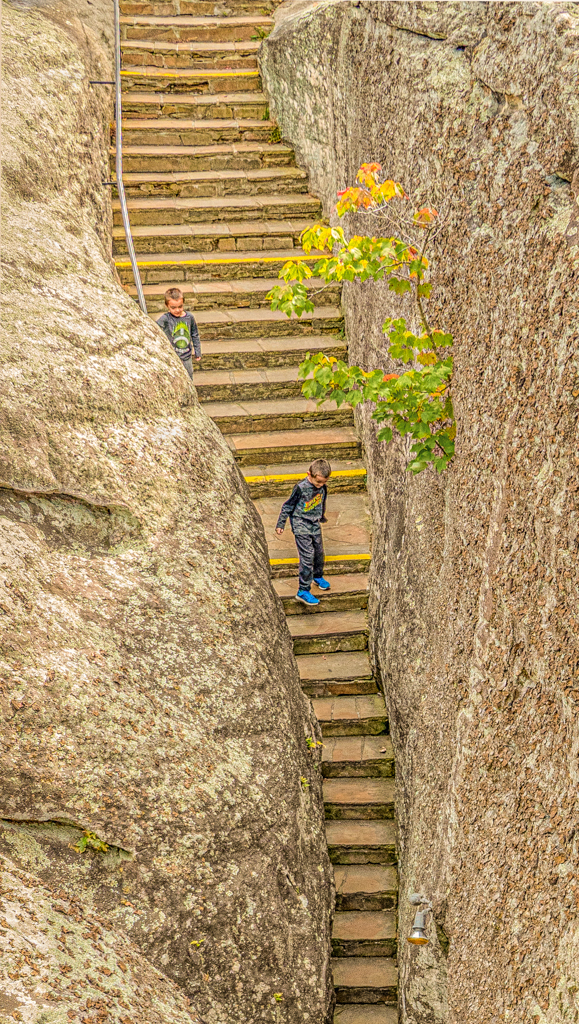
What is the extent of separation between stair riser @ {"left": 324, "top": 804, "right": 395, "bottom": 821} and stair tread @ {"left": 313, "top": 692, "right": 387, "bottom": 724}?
1.44 feet

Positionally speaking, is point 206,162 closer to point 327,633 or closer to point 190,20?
point 190,20

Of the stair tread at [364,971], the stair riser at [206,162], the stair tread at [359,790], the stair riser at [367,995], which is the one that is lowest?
the stair riser at [367,995]

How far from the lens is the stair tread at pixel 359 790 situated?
297 inches

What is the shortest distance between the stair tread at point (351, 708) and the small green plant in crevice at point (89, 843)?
3231mm

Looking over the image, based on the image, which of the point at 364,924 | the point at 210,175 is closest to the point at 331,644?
the point at 364,924

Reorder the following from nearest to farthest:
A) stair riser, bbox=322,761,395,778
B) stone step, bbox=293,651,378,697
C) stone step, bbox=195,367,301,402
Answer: stair riser, bbox=322,761,395,778 < stone step, bbox=293,651,378,697 < stone step, bbox=195,367,301,402

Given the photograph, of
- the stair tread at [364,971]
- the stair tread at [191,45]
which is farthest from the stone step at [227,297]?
the stair tread at [364,971]

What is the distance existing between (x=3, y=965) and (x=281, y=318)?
7.37 metres

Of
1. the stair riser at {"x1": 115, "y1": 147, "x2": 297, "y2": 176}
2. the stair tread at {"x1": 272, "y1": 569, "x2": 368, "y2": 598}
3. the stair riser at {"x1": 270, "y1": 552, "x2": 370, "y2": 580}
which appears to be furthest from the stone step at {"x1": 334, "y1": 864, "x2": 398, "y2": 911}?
the stair riser at {"x1": 115, "y1": 147, "x2": 297, "y2": 176}

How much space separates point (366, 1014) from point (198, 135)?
9542 mm

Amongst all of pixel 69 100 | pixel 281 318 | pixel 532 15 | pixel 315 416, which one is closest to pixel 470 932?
pixel 532 15

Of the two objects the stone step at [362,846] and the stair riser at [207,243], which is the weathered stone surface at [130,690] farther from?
the stair riser at [207,243]

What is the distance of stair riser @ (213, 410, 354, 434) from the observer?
9.12 meters

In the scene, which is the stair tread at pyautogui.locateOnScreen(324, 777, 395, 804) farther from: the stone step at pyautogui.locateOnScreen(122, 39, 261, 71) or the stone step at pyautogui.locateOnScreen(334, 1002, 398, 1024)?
the stone step at pyautogui.locateOnScreen(122, 39, 261, 71)
